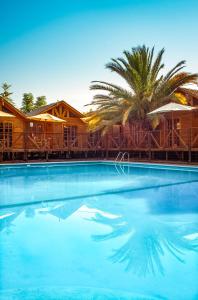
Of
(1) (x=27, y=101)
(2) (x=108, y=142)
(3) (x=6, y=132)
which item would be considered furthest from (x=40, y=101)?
(2) (x=108, y=142)

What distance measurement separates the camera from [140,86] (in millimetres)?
19188

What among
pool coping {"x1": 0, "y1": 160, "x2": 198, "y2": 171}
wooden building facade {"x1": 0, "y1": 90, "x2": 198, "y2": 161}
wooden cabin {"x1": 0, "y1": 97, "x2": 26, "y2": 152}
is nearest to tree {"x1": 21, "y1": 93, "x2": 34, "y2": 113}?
wooden building facade {"x1": 0, "y1": 90, "x2": 198, "y2": 161}

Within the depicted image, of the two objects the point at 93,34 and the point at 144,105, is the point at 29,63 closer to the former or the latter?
the point at 93,34

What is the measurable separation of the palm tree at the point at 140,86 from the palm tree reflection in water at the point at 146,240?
1230cm

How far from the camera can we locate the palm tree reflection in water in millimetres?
4402

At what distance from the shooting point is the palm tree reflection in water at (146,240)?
440cm

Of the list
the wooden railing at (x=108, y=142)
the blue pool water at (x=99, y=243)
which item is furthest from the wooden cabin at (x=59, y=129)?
the blue pool water at (x=99, y=243)

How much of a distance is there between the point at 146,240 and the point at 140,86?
15.0 m

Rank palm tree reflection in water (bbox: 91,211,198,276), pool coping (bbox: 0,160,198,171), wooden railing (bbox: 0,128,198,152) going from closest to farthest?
palm tree reflection in water (bbox: 91,211,198,276) → pool coping (bbox: 0,160,198,171) → wooden railing (bbox: 0,128,198,152)

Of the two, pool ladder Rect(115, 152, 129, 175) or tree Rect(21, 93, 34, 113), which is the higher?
tree Rect(21, 93, 34, 113)

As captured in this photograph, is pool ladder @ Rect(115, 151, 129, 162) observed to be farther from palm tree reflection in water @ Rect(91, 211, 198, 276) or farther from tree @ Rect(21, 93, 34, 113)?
tree @ Rect(21, 93, 34, 113)

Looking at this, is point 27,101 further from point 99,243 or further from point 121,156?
point 99,243

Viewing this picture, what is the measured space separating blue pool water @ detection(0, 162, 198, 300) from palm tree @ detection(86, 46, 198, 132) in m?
9.49

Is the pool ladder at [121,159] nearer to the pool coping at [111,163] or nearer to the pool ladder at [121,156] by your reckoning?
the pool ladder at [121,156]
